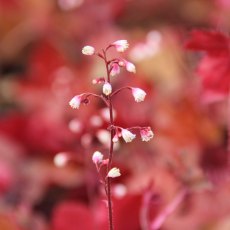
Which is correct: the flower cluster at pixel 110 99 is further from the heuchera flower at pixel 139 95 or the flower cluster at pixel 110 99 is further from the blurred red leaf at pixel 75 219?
the blurred red leaf at pixel 75 219

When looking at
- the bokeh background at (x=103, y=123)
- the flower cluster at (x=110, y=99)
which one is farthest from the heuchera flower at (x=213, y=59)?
the flower cluster at (x=110, y=99)

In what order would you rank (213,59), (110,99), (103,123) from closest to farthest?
(110,99), (213,59), (103,123)

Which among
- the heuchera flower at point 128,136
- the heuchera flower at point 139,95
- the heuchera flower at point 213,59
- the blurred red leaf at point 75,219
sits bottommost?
the heuchera flower at point 128,136

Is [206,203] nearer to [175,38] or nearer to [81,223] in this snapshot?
[81,223]

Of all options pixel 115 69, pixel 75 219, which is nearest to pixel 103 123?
pixel 75 219

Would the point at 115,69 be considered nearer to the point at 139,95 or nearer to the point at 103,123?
the point at 139,95

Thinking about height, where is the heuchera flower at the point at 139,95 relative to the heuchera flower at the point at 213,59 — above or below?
below

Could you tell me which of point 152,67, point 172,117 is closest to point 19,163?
point 172,117
